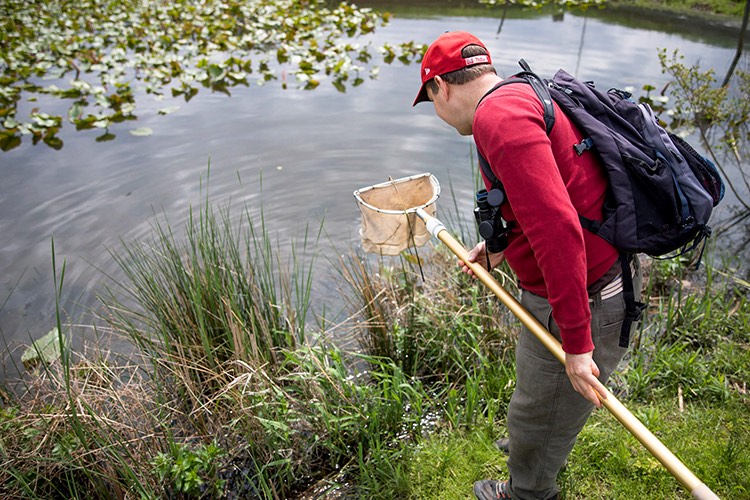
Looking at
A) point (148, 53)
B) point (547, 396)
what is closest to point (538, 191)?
point (547, 396)

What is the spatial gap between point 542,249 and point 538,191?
0.48 ft

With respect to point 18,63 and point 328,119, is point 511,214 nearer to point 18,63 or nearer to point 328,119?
point 328,119

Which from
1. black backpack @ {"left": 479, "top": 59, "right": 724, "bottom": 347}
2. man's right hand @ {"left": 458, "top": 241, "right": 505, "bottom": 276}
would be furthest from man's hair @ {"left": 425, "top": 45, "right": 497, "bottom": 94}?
man's right hand @ {"left": 458, "top": 241, "right": 505, "bottom": 276}

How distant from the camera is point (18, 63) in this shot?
7250mm

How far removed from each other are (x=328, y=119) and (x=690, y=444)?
16.8ft

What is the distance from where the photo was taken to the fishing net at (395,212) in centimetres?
235

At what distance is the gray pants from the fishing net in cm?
72

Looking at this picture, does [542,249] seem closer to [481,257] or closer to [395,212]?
[481,257]

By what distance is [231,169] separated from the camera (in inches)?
215

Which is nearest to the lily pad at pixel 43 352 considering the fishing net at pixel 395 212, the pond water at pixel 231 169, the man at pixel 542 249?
the pond water at pixel 231 169

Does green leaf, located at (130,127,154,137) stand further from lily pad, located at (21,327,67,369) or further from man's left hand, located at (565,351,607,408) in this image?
man's left hand, located at (565,351,607,408)

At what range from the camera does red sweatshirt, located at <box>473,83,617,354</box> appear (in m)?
1.34

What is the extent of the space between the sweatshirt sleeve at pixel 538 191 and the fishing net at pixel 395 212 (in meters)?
0.90

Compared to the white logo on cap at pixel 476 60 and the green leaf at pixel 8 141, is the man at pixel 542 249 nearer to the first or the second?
the white logo on cap at pixel 476 60
